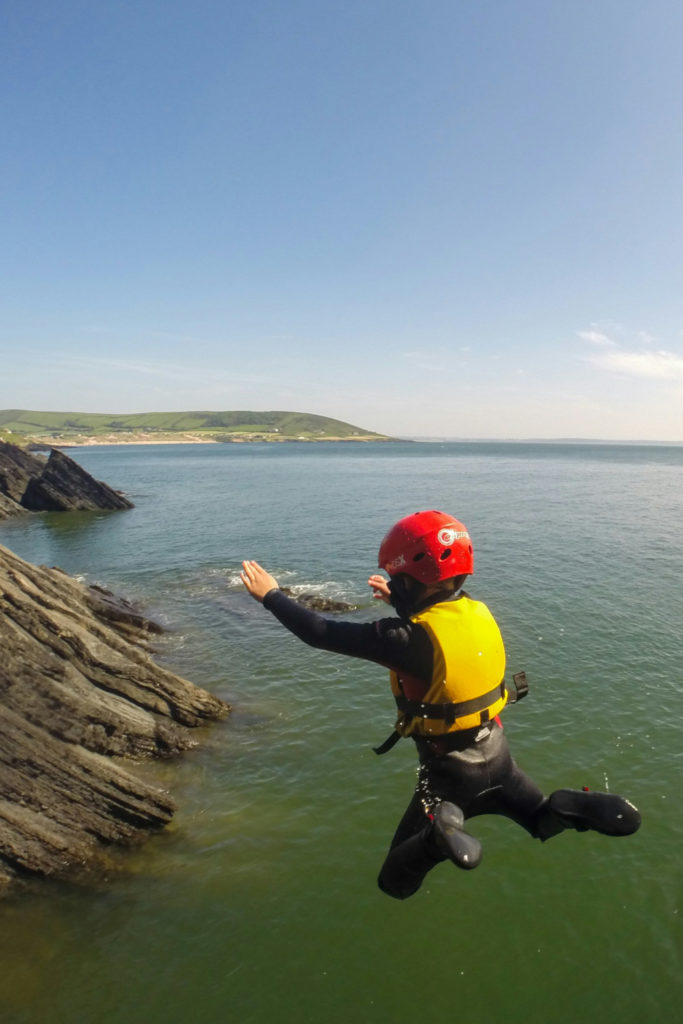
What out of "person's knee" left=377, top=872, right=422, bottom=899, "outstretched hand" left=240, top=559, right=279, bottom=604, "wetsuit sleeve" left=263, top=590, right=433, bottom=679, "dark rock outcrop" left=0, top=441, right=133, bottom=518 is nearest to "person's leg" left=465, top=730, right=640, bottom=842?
"person's knee" left=377, top=872, right=422, bottom=899

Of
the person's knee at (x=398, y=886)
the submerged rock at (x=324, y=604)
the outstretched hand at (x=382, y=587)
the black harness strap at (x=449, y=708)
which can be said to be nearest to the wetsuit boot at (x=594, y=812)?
the black harness strap at (x=449, y=708)

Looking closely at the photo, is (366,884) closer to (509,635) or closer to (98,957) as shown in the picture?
(98,957)

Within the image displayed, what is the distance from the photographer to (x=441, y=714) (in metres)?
5.27

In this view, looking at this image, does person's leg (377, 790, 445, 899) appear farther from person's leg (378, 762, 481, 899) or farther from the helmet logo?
the helmet logo

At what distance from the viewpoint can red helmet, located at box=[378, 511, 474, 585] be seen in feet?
17.8

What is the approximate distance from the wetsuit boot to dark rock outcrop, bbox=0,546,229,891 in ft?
35.5

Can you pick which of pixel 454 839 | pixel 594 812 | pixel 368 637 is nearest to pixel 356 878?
pixel 594 812

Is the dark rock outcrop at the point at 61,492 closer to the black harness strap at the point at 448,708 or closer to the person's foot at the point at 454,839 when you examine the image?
the black harness strap at the point at 448,708

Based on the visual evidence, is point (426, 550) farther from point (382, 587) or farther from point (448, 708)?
point (448, 708)

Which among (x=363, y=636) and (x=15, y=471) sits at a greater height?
(x=363, y=636)

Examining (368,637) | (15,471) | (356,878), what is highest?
(368,637)

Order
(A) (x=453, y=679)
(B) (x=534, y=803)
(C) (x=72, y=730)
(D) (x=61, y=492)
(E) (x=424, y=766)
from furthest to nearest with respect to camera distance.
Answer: (D) (x=61, y=492), (C) (x=72, y=730), (B) (x=534, y=803), (E) (x=424, y=766), (A) (x=453, y=679)

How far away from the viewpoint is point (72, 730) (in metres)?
13.3

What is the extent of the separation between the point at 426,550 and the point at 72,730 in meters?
12.2
